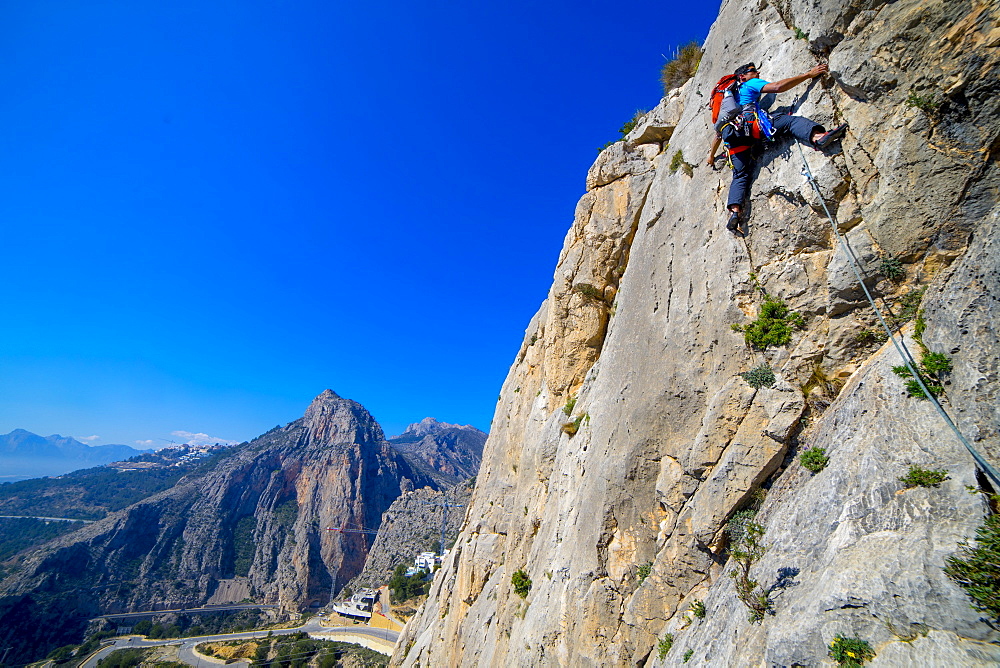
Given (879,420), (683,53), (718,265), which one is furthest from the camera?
(683,53)

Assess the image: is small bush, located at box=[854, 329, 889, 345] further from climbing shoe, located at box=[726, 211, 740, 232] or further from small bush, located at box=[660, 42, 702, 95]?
small bush, located at box=[660, 42, 702, 95]

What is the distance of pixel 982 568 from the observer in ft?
13.8

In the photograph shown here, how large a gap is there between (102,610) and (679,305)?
15022 centimetres

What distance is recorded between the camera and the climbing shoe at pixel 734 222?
30.5 ft

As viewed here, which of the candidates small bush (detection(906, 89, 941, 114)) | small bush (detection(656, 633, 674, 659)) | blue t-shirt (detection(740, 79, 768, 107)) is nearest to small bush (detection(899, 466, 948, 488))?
small bush (detection(656, 633, 674, 659))

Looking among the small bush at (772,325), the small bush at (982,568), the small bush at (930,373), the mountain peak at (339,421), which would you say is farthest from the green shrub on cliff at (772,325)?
the mountain peak at (339,421)

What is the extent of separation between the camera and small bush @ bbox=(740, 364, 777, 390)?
8227mm

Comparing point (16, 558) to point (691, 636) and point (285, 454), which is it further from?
point (691, 636)

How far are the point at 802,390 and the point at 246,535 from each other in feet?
576

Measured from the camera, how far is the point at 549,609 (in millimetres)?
10883

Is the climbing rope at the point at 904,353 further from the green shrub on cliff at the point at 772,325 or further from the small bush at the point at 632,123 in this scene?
the small bush at the point at 632,123

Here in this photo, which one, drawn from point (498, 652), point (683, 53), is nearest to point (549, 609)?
point (498, 652)

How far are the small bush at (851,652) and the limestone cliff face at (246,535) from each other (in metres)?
141

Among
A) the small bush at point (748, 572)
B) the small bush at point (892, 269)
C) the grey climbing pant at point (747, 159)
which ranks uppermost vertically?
the grey climbing pant at point (747, 159)
